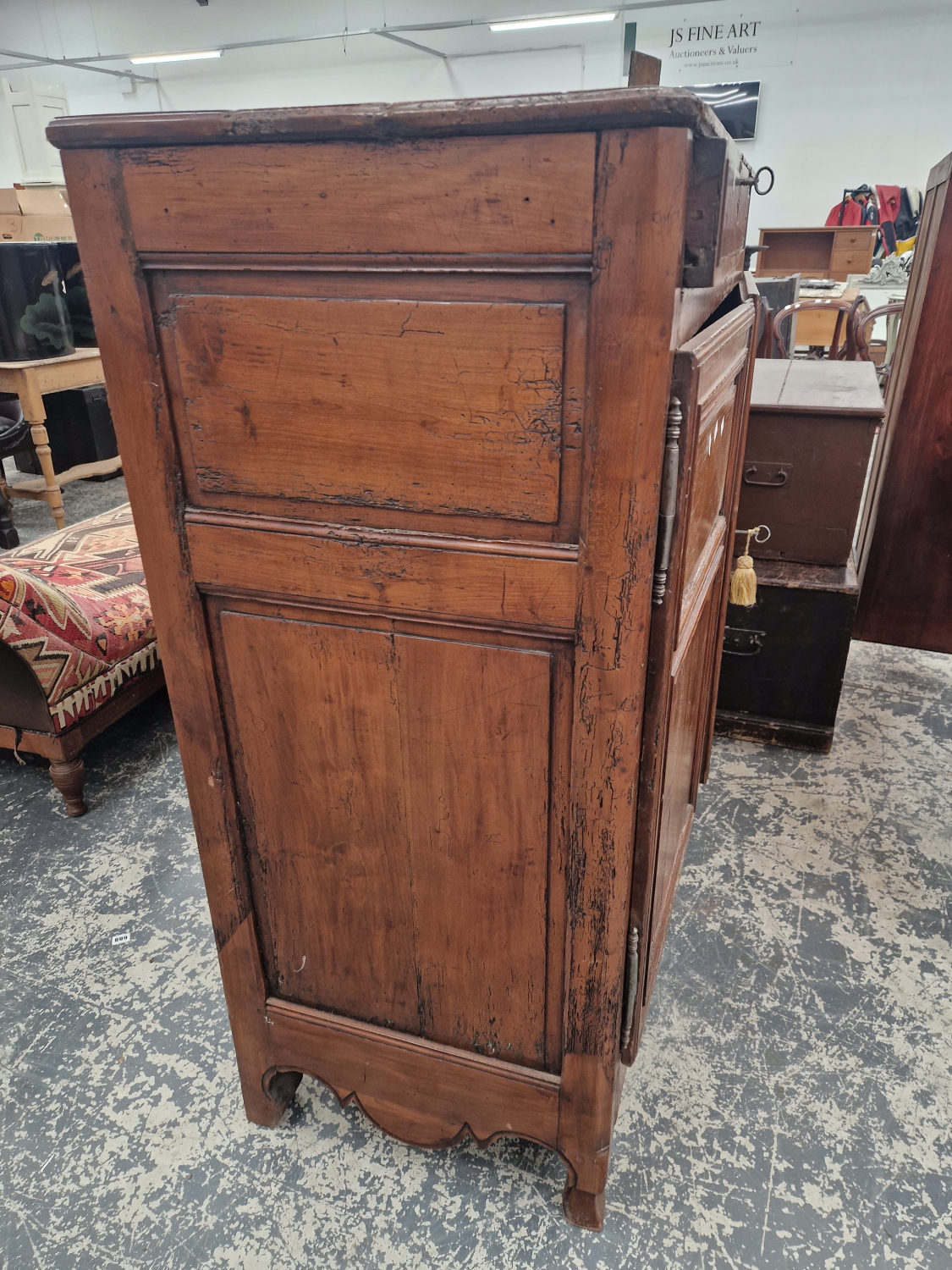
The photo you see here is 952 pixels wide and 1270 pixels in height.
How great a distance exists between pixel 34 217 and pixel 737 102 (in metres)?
7.26

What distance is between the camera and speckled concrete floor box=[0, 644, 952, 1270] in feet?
4.11

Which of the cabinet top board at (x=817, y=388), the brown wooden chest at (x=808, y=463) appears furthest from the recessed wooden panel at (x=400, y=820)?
the brown wooden chest at (x=808, y=463)

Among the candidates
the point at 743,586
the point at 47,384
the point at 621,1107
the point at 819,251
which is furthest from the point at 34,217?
the point at 819,251

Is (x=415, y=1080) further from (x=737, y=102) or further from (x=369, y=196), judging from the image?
(x=737, y=102)

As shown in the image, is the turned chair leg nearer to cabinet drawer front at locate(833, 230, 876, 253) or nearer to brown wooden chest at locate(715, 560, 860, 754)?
brown wooden chest at locate(715, 560, 860, 754)

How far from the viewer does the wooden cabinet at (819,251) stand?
303 inches

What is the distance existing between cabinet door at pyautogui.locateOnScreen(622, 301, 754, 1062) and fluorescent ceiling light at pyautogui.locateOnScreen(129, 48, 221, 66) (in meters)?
12.0

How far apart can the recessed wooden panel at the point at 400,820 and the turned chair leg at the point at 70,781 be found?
117 centimetres

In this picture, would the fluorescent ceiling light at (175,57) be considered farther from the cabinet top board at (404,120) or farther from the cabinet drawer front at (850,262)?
the cabinet top board at (404,120)

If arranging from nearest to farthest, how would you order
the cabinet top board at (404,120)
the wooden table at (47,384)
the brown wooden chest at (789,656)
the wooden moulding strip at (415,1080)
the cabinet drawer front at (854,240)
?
1. the cabinet top board at (404,120)
2. the wooden moulding strip at (415,1080)
3. the brown wooden chest at (789,656)
4. the wooden table at (47,384)
5. the cabinet drawer front at (854,240)

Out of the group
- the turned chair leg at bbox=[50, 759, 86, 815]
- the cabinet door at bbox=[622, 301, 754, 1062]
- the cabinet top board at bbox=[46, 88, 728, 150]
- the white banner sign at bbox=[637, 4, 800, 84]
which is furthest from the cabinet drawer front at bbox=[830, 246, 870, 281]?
the cabinet top board at bbox=[46, 88, 728, 150]

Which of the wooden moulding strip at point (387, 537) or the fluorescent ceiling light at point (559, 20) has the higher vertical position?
the fluorescent ceiling light at point (559, 20)

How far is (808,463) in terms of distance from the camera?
223cm

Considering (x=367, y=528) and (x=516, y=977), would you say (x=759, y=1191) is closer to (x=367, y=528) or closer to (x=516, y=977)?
(x=516, y=977)
